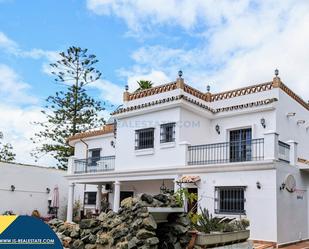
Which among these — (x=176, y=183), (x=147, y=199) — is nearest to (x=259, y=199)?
(x=176, y=183)

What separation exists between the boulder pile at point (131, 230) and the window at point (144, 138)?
8804 mm

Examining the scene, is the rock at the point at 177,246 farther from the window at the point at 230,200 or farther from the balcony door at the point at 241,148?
the balcony door at the point at 241,148

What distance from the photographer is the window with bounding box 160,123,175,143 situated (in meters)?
17.3

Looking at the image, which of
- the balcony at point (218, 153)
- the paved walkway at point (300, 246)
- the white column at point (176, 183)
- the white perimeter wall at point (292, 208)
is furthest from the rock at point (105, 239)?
the balcony at point (218, 153)

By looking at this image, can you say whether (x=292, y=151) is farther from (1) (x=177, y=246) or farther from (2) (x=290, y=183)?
(1) (x=177, y=246)

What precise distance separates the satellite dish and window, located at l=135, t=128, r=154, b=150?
6283mm

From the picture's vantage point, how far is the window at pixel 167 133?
17.3m

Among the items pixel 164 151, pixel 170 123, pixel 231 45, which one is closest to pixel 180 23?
pixel 231 45

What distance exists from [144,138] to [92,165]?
5.22 metres

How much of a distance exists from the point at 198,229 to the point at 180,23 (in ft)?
25.5

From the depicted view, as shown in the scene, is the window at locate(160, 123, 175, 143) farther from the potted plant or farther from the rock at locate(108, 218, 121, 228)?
the rock at locate(108, 218, 121, 228)

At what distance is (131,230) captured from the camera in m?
8.24

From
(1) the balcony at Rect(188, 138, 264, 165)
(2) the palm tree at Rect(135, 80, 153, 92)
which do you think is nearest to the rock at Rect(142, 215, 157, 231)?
(1) the balcony at Rect(188, 138, 264, 165)

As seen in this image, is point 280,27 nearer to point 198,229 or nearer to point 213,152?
point 213,152
